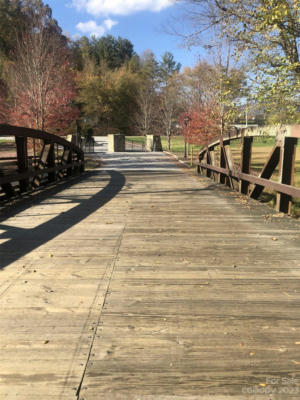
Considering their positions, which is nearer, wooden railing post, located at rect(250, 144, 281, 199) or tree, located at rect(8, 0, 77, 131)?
wooden railing post, located at rect(250, 144, 281, 199)

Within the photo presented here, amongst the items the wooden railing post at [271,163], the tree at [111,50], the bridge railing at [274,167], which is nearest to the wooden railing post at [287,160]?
the bridge railing at [274,167]

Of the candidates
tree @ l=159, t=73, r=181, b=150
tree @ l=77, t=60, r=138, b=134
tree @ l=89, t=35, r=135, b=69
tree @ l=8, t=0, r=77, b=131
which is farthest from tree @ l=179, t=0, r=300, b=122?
tree @ l=89, t=35, r=135, b=69

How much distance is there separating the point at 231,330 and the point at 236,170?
270 inches

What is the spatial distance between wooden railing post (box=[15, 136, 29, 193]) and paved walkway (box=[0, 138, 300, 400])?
250 centimetres

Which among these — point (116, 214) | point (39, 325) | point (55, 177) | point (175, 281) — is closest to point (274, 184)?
point (116, 214)

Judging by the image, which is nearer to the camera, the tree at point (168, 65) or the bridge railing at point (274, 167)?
the bridge railing at point (274, 167)

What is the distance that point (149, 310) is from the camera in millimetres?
2703

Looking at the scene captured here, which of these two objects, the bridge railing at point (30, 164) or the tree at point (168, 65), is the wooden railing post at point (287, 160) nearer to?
the bridge railing at point (30, 164)

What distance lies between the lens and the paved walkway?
6.39ft

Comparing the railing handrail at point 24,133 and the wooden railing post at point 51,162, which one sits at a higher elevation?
the railing handrail at point 24,133

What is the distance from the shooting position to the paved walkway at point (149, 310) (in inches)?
76.7

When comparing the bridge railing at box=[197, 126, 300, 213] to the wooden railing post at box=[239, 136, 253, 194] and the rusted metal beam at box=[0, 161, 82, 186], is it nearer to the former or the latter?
the wooden railing post at box=[239, 136, 253, 194]

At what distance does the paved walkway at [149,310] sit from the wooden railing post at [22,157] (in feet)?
8.19

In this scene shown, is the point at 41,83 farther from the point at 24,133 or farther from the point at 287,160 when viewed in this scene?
the point at 287,160
